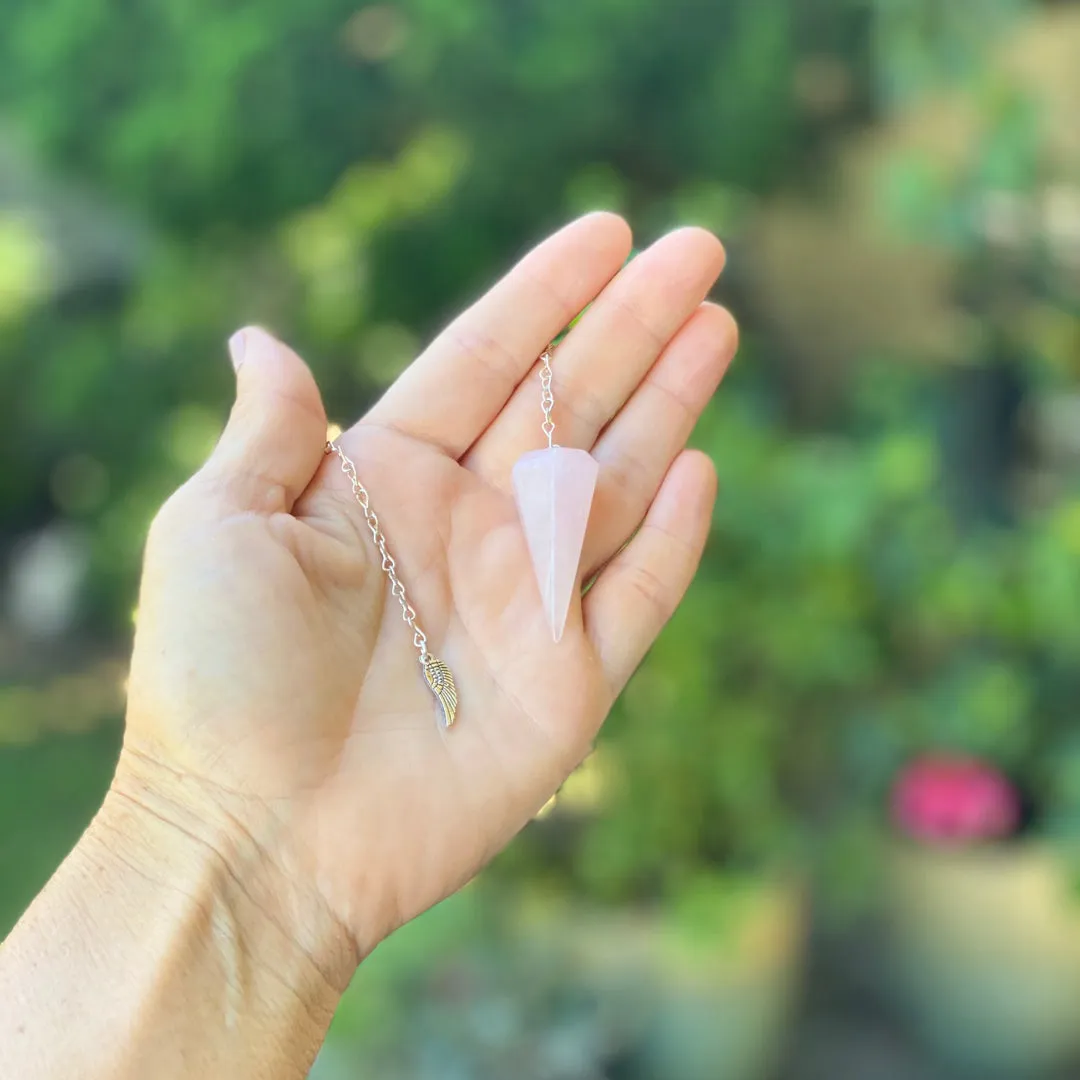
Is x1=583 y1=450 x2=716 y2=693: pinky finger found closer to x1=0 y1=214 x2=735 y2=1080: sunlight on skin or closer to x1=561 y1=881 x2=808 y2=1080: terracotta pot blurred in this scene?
x1=0 y1=214 x2=735 y2=1080: sunlight on skin

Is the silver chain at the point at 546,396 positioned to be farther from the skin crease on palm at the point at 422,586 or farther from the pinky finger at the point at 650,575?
the pinky finger at the point at 650,575

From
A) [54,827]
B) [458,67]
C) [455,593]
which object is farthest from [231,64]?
[54,827]

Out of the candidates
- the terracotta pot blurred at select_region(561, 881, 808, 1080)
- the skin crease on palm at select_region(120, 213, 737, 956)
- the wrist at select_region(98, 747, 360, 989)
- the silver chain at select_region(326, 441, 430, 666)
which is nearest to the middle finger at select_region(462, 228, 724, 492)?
the skin crease on palm at select_region(120, 213, 737, 956)

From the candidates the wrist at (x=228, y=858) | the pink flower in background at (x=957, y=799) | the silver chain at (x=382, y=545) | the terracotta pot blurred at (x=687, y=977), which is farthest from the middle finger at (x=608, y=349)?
the pink flower in background at (x=957, y=799)

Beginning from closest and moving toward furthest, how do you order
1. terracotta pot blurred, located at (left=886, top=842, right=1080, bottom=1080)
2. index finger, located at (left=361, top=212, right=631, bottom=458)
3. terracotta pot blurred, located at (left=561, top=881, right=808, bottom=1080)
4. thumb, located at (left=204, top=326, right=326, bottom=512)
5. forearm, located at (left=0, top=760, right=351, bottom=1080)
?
forearm, located at (left=0, top=760, right=351, bottom=1080) < thumb, located at (left=204, top=326, right=326, bottom=512) < index finger, located at (left=361, top=212, right=631, bottom=458) < terracotta pot blurred, located at (left=561, top=881, right=808, bottom=1080) < terracotta pot blurred, located at (left=886, top=842, right=1080, bottom=1080)

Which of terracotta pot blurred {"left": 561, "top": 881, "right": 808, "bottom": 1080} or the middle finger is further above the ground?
the middle finger

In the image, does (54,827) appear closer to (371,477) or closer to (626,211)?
(371,477)

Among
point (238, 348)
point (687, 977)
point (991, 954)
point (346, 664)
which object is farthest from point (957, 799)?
point (238, 348)
